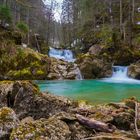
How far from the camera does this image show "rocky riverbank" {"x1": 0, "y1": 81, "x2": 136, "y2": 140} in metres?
5.03

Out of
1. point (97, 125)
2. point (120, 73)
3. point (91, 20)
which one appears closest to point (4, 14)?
point (120, 73)

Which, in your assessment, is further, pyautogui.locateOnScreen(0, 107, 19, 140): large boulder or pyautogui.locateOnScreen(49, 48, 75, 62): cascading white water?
pyautogui.locateOnScreen(49, 48, 75, 62): cascading white water

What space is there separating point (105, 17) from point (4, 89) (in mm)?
42090

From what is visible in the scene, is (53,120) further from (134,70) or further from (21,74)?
(134,70)

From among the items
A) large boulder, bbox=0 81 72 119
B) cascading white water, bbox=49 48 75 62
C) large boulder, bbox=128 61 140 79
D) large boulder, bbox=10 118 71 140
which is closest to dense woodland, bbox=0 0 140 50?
cascading white water, bbox=49 48 75 62

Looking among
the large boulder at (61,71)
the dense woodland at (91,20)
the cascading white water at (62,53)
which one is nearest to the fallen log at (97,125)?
the large boulder at (61,71)

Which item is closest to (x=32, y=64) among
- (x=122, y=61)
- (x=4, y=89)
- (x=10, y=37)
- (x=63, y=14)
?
(x=10, y=37)

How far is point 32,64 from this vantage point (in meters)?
26.3

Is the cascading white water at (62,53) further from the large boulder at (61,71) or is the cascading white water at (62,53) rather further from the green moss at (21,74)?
the green moss at (21,74)

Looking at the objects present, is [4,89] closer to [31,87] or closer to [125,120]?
[31,87]

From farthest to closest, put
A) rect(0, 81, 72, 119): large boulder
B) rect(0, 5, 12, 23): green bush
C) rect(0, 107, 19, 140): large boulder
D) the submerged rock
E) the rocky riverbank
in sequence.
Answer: rect(0, 5, 12, 23): green bush, the submerged rock, rect(0, 81, 72, 119): large boulder, rect(0, 107, 19, 140): large boulder, the rocky riverbank

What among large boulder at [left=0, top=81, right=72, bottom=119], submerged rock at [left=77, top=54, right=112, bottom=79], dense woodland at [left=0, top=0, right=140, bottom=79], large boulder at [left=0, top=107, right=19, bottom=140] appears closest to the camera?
large boulder at [left=0, top=107, right=19, bottom=140]

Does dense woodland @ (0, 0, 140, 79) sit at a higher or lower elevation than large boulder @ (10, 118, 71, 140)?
higher

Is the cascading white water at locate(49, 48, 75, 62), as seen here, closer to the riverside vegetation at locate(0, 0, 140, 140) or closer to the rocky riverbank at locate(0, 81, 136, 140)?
the riverside vegetation at locate(0, 0, 140, 140)
